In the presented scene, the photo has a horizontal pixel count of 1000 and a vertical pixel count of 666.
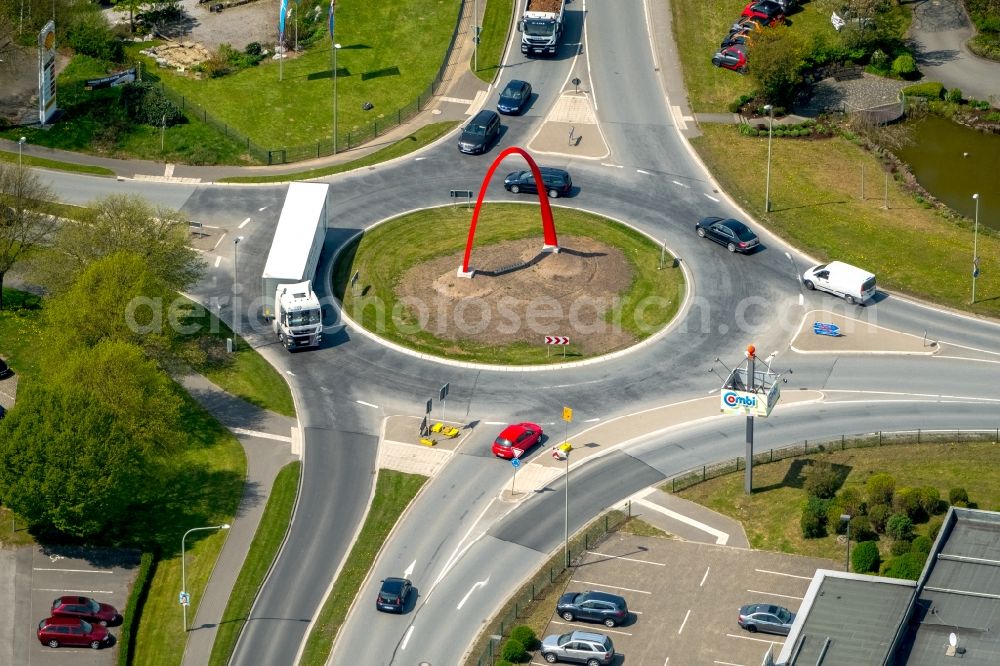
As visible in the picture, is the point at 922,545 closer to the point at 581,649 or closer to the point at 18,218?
the point at 581,649

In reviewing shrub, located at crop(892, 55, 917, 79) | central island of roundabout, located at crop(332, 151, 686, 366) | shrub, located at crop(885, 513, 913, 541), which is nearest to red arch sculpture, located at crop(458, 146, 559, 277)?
central island of roundabout, located at crop(332, 151, 686, 366)

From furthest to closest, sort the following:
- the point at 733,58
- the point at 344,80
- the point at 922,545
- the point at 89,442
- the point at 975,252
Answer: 1. the point at 733,58
2. the point at 344,80
3. the point at 975,252
4. the point at 89,442
5. the point at 922,545

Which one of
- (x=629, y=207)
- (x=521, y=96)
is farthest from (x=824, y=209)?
(x=521, y=96)

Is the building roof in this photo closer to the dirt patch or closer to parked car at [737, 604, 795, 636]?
parked car at [737, 604, 795, 636]

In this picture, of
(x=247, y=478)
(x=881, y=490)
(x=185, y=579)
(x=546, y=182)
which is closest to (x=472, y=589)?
(x=185, y=579)

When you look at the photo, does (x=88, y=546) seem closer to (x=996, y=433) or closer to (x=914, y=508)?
(x=914, y=508)

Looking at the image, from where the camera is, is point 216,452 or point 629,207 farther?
point 629,207

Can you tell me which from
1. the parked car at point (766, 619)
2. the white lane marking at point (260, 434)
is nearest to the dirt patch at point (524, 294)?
the white lane marking at point (260, 434)

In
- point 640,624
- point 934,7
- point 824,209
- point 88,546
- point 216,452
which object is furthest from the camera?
point 934,7
